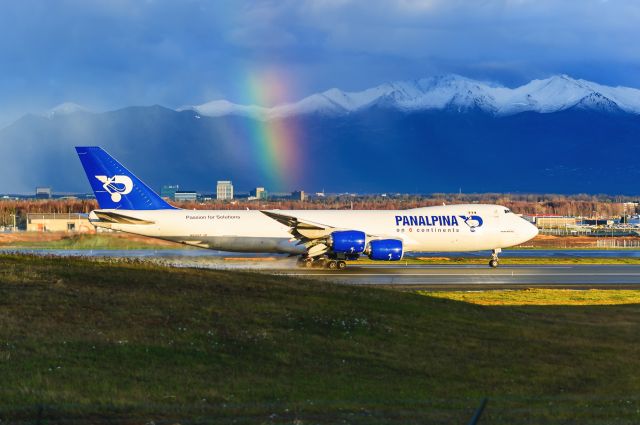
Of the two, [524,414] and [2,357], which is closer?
[524,414]

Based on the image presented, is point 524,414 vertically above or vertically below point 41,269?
below

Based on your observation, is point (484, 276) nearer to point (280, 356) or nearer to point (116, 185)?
point (116, 185)

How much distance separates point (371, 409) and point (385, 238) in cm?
3427

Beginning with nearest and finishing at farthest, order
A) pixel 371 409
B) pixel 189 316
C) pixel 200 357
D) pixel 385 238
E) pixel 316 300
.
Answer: pixel 371 409 < pixel 200 357 < pixel 189 316 < pixel 316 300 < pixel 385 238

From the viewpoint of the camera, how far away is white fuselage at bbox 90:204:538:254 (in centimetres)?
4759

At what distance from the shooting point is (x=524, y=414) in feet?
44.0

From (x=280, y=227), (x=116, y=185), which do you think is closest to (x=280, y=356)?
(x=280, y=227)

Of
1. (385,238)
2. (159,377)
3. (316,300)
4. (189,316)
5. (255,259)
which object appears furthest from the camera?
(255,259)

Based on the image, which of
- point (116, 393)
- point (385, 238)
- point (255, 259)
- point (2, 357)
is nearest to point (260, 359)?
point (116, 393)

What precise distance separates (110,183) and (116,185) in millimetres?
352

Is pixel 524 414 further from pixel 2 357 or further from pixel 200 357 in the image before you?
pixel 2 357

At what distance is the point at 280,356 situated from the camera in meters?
17.2

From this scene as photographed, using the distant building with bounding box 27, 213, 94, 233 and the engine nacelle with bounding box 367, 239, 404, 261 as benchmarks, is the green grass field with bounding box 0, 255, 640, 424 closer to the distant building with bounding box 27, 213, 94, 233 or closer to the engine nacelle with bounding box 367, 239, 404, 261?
the engine nacelle with bounding box 367, 239, 404, 261

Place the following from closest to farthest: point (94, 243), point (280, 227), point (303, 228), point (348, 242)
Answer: point (348, 242), point (303, 228), point (280, 227), point (94, 243)
